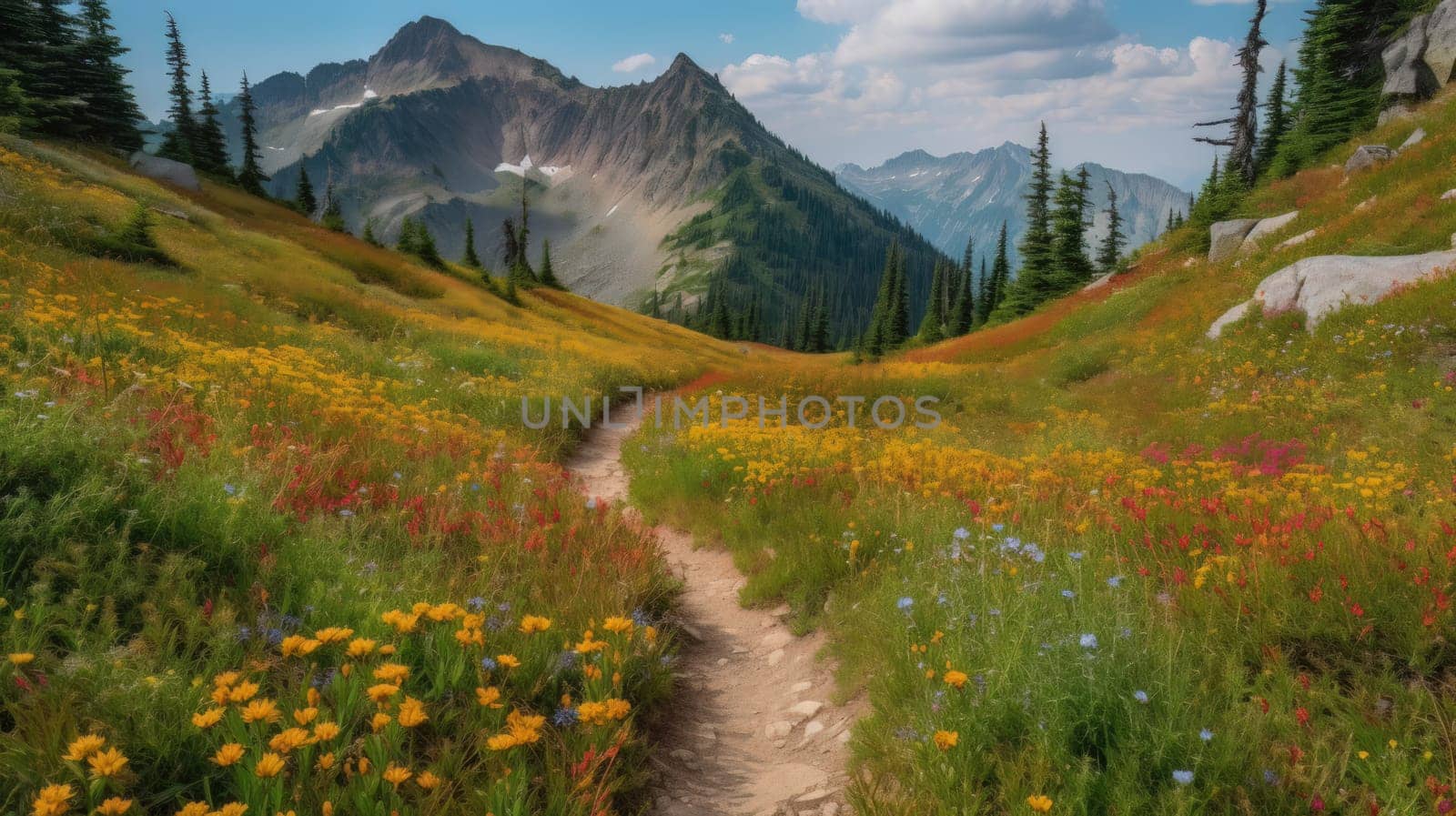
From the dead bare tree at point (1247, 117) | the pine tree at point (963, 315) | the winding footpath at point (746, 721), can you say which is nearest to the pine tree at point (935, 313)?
the pine tree at point (963, 315)

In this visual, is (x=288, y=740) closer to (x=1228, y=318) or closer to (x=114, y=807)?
(x=114, y=807)

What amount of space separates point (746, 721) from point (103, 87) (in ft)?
224

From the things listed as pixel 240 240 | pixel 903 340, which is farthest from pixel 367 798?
pixel 903 340

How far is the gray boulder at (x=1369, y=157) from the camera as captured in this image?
87.4ft

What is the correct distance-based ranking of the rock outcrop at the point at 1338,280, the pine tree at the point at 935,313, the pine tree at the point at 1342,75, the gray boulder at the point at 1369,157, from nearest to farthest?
the rock outcrop at the point at 1338,280 < the gray boulder at the point at 1369,157 < the pine tree at the point at 1342,75 < the pine tree at the point at 935,313

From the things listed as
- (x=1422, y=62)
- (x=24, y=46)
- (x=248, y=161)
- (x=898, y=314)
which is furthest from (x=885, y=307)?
(x=24, y=46)

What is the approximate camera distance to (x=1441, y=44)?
3184cm

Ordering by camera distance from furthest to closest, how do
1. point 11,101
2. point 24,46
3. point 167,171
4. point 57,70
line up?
1. point 57,70
2. point 167,171
3. point 24,46
4. point 11,101

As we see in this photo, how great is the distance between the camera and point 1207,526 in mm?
5023

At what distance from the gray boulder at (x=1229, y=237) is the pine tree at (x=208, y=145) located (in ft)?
246

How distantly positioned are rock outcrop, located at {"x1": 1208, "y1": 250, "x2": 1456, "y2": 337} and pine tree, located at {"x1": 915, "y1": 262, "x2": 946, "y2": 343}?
5728 centimetres

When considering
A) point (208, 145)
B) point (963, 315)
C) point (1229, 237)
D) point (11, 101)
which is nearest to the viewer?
point (1229, 237)

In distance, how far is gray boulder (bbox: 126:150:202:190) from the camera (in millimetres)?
42781

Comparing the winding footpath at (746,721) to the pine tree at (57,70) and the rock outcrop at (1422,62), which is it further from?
the pine tree at (57,70)
